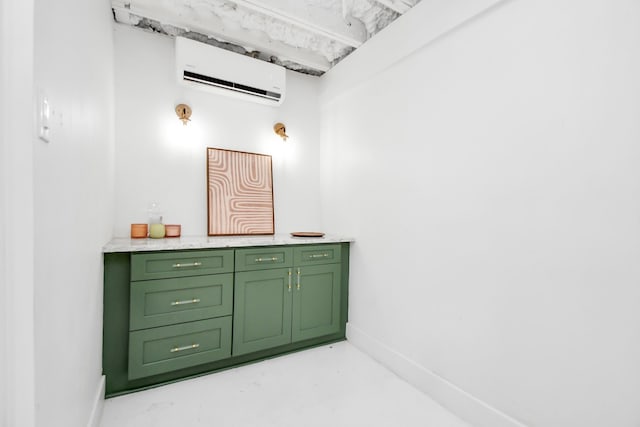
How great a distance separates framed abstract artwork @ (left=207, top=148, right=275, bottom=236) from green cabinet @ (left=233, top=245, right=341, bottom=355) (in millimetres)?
600

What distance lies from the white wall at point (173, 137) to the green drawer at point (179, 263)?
63 cm

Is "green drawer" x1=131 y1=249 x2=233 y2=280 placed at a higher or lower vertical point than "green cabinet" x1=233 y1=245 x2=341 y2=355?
higher

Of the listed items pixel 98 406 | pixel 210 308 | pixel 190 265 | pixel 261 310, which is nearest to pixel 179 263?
pixel 190 265

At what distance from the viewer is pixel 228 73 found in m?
2.60

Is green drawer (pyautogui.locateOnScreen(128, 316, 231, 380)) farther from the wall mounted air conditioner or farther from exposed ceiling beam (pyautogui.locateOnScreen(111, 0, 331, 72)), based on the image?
exposed ceiling beam (pyautogui.locateOnScreen(111, 0, 331, 72))

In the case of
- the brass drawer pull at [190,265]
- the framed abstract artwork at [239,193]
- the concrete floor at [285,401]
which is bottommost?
the concrete floor at [285,401]

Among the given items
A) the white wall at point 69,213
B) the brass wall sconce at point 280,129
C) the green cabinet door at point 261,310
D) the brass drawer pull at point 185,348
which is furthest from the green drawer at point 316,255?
the white wall at point 69,213

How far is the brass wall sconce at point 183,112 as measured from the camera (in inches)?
102

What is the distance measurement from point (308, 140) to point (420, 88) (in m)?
1.48

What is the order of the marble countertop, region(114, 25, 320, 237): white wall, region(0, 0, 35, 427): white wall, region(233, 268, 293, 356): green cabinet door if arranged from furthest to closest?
1. region(114, 25, 320, 237): white wall
2. region(233, 268, 293, 356): green cabinet door
3. the marble countertop
4. region(0, 0, 35, 427): white wall

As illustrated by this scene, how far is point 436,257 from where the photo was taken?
199 centimetres

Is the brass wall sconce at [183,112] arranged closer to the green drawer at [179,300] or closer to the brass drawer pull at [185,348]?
the green drawer at [179,300]

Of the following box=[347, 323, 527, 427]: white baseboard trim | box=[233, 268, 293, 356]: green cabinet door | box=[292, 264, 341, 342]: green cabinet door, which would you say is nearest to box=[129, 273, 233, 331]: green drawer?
box=[233, 268, 293, 356]: green cabinet door

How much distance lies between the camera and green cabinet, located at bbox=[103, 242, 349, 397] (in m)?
1.94
